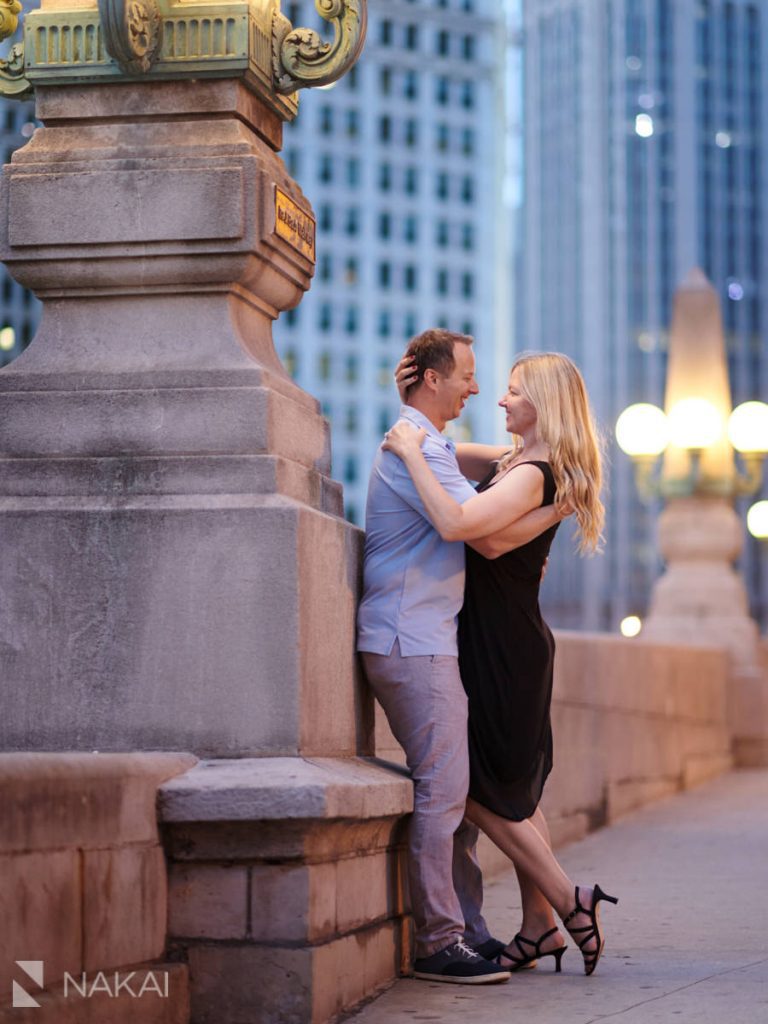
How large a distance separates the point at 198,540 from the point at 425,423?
3.62 ft

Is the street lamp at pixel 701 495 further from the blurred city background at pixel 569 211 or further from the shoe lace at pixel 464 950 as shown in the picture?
the blurred city background at pixel 569 211

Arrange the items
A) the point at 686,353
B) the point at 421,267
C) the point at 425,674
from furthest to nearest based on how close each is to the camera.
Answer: the point at 421,267 → the point at 686,353 → the point at 425,674

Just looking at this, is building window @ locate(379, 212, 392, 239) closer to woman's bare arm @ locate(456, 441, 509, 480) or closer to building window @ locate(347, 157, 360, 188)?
building window @ locate(347, 157, 360, 188)

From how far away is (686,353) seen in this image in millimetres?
20250

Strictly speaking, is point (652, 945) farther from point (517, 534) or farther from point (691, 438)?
point (691, 438)

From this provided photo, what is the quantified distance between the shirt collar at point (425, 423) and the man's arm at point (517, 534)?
35 centimetres

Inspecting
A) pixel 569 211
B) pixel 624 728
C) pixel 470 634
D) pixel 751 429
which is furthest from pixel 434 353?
pixel 569 211

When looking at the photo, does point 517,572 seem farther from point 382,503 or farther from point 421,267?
point 421,267

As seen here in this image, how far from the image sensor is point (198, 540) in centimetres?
543

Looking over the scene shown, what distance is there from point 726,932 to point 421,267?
116545 millimetres

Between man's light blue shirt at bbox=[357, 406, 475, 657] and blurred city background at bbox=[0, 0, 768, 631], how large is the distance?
10870 centimetres


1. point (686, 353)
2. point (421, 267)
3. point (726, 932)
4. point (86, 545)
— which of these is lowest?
point (726, 932)

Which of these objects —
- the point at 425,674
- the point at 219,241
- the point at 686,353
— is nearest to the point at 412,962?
the point at 425,674

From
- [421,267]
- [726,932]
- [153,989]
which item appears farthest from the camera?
[421,267]
